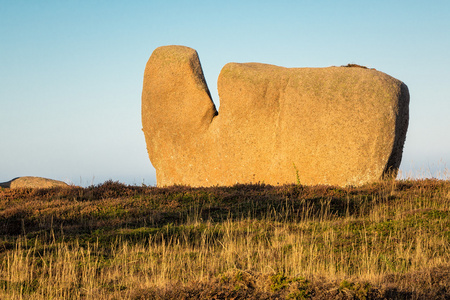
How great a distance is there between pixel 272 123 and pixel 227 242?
31.4 feet

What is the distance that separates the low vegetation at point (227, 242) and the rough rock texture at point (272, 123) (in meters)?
1.42

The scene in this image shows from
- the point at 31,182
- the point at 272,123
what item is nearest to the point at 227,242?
the point at 272,123

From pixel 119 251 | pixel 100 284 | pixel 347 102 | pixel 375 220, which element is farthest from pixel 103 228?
pixel 347 102

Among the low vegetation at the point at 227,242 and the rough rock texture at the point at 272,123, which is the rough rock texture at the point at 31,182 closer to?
the rough rock texture at the point at 272,123

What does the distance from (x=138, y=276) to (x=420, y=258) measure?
546 cm

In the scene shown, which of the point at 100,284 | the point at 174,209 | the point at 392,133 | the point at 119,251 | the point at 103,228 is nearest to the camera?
the point at 100,284

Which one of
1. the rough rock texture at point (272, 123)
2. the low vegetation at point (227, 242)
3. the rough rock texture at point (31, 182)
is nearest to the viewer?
the low vegetation at point (227, 242)

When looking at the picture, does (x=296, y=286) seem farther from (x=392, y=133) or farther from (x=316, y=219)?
(x=392, y=133)

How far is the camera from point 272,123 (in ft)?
63.2

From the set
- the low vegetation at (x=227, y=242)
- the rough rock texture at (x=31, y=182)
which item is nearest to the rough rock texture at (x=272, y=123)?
the low vegetation at (x=227, y=242)

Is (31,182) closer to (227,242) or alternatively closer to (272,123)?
(272,123)

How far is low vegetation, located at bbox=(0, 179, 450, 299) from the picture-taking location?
239 inches

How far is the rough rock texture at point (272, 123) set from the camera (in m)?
18.2

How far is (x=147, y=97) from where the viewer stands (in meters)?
22.1
